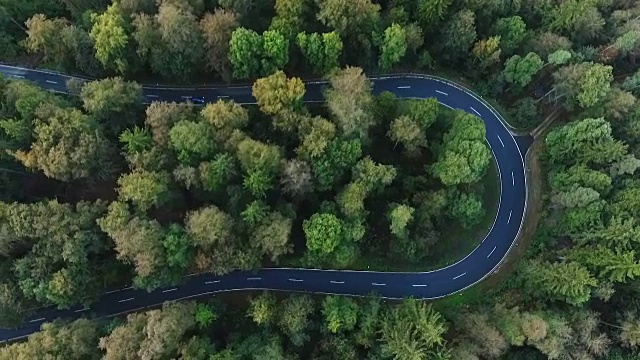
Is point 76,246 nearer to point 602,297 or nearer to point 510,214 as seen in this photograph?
point 510,214


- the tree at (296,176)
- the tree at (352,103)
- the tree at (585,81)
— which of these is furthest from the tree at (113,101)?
the tree at (585,81)

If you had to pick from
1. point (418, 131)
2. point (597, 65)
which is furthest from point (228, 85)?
point (597, 65)

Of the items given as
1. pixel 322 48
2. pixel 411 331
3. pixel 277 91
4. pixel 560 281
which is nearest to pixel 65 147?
pixel 277 91

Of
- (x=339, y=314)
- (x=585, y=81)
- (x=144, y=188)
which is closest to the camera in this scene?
(x=144, y=188)

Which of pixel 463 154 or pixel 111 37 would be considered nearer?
pixel 111 37

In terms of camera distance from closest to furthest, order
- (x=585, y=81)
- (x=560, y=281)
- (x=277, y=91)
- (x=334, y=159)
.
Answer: (x=560, y=281)
(x=277, y=91)
(x=334, y=159)
(x=585, y=81)

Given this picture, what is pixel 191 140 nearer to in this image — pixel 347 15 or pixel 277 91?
pixel 277 91

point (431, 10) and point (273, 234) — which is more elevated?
point (431, 10)
